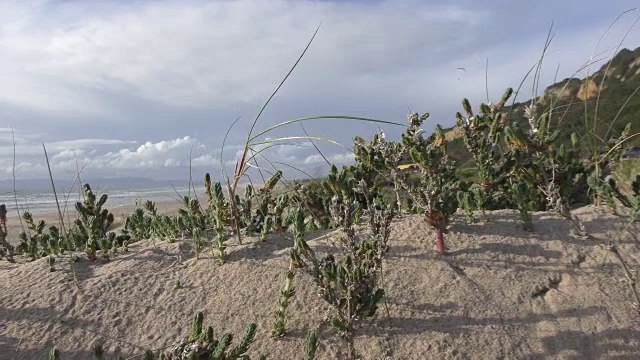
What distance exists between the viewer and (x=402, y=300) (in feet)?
9.65

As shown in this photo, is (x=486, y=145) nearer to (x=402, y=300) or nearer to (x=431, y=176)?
(x=431, y=176)

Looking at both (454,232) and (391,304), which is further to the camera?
(454,232)

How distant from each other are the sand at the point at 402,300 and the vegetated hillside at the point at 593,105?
991mm

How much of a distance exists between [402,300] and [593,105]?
13.7 m

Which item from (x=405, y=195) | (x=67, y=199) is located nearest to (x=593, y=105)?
(x=405, y=195)

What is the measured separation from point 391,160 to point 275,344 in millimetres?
1465

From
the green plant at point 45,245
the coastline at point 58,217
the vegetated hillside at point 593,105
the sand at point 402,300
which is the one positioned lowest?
the coastline at point 58,217

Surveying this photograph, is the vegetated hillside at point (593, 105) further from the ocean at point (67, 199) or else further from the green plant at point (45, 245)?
the ocean at point (67, 199)

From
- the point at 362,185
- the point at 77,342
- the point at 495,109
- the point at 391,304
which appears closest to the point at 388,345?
the point at 391,304

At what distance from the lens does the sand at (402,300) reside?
8.78 ft

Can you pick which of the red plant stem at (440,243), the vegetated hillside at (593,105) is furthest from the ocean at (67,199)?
the vegetated hillside at (593,105)

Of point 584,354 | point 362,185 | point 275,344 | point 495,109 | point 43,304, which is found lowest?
point 584,354

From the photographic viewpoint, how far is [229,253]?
11.6ft

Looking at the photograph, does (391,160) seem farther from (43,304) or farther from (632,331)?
(43,304)
